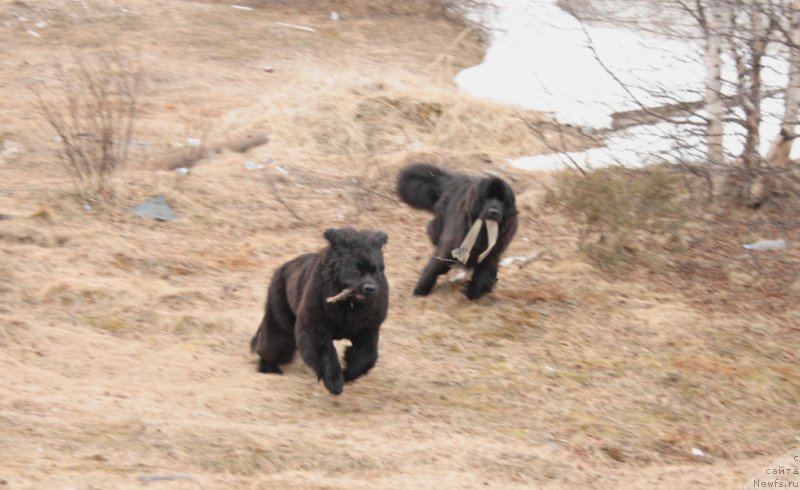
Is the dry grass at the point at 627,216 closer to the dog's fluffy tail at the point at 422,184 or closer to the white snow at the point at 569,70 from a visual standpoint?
the dog's fluffy tail at the point at 422,184

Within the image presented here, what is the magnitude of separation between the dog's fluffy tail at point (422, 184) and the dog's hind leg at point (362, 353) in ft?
12.9

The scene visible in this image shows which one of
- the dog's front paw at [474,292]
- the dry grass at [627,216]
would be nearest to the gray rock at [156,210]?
the dog's front paw at [474,292]

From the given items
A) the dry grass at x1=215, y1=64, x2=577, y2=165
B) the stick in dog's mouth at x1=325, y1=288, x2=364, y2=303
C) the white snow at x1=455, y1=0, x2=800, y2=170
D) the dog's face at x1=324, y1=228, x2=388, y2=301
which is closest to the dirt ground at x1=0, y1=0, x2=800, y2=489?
the dry grass at x1=215, y1=64, x2=577, y2=165

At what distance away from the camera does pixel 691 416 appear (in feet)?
30.3

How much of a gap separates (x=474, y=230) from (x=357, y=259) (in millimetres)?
3088

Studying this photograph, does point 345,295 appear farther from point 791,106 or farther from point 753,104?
point 791,106

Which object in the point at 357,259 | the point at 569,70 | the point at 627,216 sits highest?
the point at 357,259

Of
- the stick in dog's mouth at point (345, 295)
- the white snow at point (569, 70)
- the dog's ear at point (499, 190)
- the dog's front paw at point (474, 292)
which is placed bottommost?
the white snow at point (569, 70)

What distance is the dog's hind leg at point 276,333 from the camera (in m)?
9.27

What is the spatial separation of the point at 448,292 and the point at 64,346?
13.9 feet

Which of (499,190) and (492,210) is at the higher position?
(499,190)

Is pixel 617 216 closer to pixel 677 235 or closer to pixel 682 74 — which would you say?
pixel 677 235

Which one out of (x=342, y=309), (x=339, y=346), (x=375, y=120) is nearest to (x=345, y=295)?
(x=342, y=309)

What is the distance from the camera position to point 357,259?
331 inches
